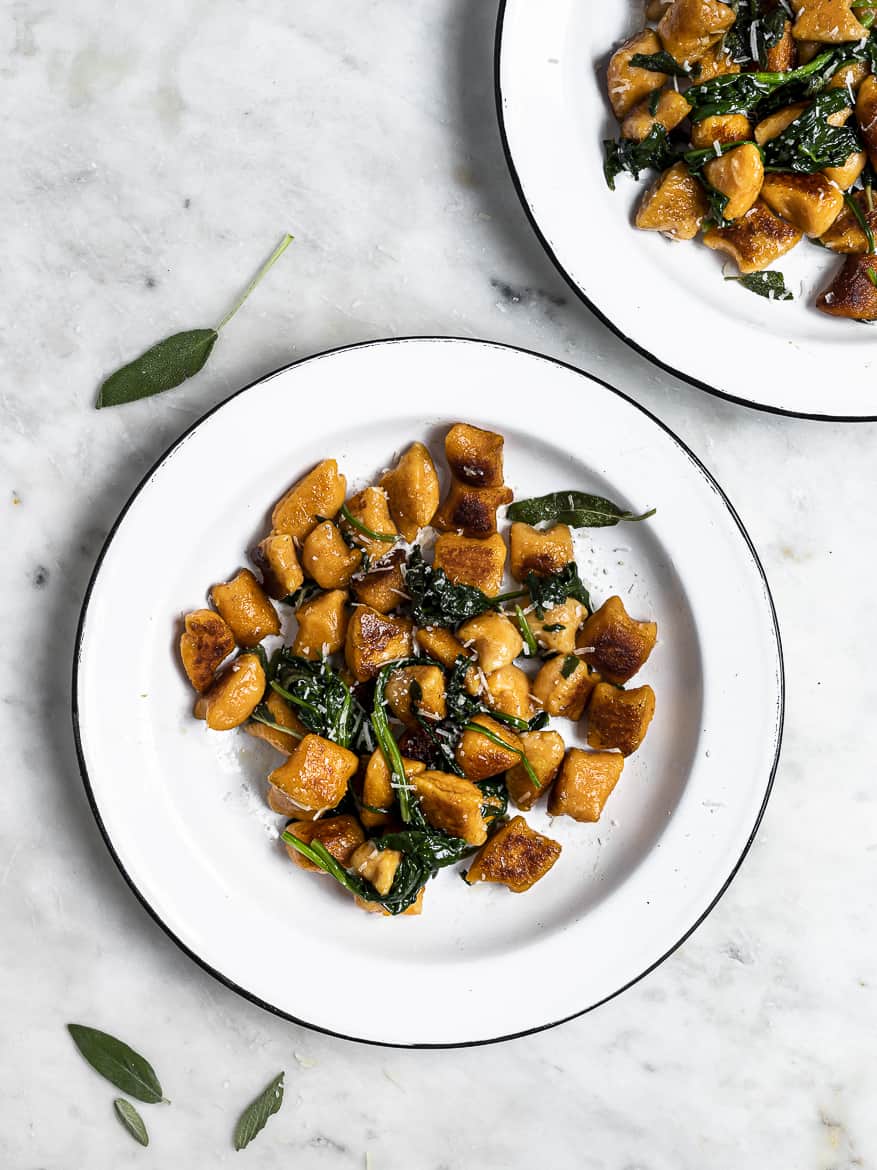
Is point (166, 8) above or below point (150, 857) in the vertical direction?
above

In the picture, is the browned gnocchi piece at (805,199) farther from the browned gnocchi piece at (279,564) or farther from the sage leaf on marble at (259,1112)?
the sage leaf on marble at (259,1112)

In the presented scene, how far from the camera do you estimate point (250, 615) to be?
6.87 feet

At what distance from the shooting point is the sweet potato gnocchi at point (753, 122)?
2.04 metres

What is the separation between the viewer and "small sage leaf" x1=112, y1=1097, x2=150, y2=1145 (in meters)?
2.31

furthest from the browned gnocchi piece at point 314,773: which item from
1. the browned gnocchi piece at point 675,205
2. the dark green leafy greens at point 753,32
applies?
the dark green leafy greens at point 753,32

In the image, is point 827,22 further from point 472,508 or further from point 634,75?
point 472,508

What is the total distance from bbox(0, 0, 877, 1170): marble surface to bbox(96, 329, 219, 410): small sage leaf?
5 centimetres

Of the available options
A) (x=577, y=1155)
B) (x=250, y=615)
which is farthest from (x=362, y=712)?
(x=577, y=1155)

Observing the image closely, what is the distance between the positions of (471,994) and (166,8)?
7.64 feet

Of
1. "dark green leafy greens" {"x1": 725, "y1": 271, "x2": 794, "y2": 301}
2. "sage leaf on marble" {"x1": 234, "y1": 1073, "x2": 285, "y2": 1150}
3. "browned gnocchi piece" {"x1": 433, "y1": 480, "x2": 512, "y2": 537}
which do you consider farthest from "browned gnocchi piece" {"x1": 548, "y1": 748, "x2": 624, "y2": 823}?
"dark green leafy greens" {"x1": 725, "y1": 271, "x2": 794, "y2": 301}

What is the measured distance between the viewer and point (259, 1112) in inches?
91.4

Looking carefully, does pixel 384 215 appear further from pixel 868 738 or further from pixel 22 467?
pixel 868 738

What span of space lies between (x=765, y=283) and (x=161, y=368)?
1394 mm

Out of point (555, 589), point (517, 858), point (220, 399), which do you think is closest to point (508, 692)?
point (555, 589)
